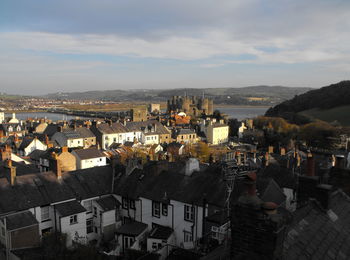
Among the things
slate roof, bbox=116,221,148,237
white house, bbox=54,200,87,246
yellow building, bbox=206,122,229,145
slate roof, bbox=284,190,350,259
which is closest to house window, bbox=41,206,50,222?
white house, bbox=54,200,87,246

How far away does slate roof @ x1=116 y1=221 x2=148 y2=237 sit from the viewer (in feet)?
68.7

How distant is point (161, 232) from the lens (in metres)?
20.5

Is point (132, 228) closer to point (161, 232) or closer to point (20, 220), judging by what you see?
point (161, 232)

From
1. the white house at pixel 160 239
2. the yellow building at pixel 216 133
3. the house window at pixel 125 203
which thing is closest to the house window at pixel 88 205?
the house window at pixel 125 203

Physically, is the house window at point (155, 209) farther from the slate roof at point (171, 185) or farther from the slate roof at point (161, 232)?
the slate roof at point (161, 232)

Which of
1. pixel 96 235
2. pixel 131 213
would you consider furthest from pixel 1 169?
pixel 131 213

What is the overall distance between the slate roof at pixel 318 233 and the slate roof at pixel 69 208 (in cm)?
1605

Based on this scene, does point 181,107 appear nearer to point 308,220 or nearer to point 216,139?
point 216,139

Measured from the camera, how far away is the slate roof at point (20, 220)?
17.8 meters

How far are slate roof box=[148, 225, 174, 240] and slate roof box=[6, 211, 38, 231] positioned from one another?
7115 millimetres

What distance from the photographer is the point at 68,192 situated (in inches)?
881

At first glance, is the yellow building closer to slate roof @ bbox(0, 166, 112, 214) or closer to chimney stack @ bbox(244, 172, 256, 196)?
slate roof @ bbox(0, 166, 112, 214)

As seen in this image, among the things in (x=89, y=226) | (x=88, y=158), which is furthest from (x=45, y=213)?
(x=88, y=158)

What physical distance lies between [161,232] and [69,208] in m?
6.32
